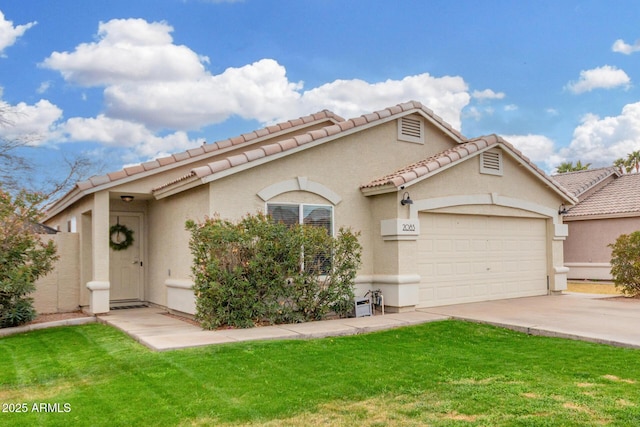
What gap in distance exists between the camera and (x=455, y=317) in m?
11.0

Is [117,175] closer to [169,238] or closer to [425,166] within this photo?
[169,238]

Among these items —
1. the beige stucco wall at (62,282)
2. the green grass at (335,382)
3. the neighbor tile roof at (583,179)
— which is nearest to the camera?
the green grass at (335,382)

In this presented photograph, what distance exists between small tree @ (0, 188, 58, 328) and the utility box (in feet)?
21.9

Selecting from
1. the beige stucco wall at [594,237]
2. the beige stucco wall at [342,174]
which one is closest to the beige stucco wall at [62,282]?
the beige stucco wall at [342,174]

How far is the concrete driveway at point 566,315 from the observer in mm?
9000

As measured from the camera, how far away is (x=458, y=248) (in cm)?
1339

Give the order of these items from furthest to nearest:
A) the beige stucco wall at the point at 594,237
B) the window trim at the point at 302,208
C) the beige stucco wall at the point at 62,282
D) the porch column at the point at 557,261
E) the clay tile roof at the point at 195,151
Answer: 1. the beige stucco wall at the point at 594,237
2. the porch column at the point at 557,261
3. the clay tile roof at the point at 195,151
4. the beige stucco wall at the point at 62,282
5. the window trim at the point at 302,208

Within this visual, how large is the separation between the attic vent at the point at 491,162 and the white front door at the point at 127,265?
9.23m

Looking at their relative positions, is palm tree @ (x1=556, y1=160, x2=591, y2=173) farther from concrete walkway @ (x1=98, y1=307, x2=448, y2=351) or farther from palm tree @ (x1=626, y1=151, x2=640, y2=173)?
concrete walkway @ (x1=98, y1=307, x2=448, y2=351)

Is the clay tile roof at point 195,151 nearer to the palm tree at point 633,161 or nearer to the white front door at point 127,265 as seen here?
the white front door at point 127,265

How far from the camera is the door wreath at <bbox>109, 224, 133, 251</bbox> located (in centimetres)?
1416

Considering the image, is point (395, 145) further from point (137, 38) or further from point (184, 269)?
point (137, 38)

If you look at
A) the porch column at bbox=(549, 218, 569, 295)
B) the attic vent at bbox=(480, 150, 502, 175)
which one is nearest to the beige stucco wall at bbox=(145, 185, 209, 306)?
the attic vent at bbox=(480, 150, 502, 175)

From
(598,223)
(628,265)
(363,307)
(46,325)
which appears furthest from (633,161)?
(46,325)
